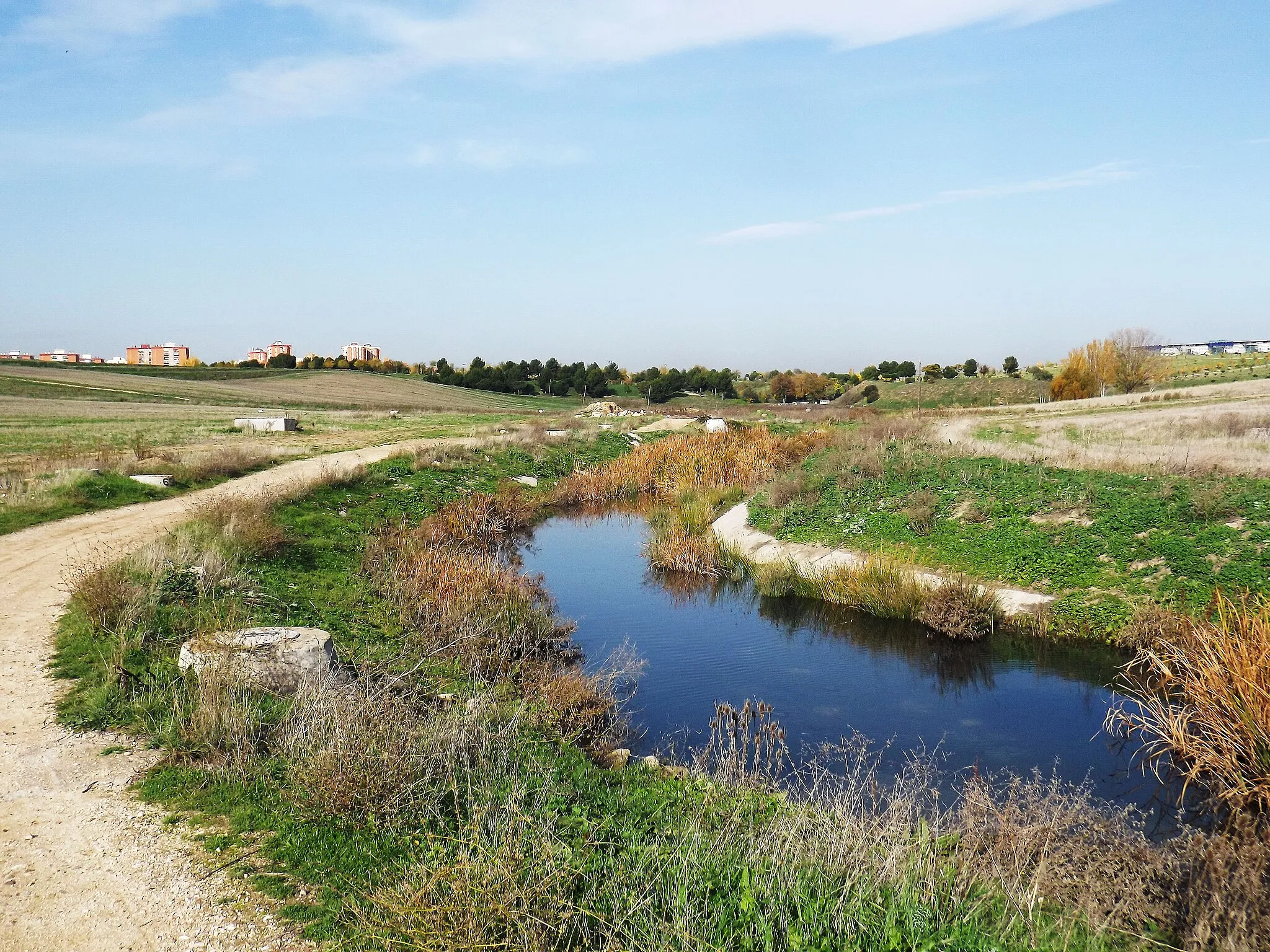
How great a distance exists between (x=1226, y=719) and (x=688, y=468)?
22372mm

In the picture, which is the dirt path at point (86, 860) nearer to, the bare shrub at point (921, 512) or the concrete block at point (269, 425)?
the bare shrub at point (921, 512)

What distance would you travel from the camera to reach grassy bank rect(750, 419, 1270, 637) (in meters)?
13.5

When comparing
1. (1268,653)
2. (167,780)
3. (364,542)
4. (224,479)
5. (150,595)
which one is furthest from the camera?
(224,479)

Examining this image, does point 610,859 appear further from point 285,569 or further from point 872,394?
point 872,394

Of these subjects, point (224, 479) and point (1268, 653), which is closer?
point (1268, 653)

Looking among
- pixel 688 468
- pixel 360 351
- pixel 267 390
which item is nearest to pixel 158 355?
pixel 360 351

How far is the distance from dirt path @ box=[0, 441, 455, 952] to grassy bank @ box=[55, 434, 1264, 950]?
0.80 feet

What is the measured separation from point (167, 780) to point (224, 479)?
59.6 ft

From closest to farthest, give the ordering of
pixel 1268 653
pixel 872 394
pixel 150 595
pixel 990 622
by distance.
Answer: pixel 1268 653
pixel 150 595
pixel 990 622
pixel 872 394

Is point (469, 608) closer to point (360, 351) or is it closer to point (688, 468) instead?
point (688, 468)

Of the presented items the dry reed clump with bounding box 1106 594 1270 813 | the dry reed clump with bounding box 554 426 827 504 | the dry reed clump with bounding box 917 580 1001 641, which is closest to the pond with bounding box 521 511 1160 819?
the dry reed clump with bounding box 917 580 1001 641

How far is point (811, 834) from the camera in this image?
5965 millimetres

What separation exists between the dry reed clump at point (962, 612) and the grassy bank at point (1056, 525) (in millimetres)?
1019

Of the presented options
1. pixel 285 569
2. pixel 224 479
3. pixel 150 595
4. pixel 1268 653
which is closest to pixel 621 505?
pixel 224 479
